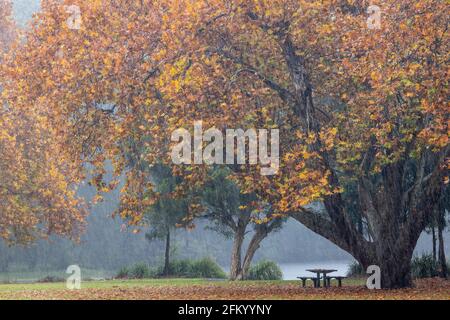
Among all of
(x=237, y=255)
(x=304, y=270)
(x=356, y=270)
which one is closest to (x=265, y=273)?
(x=237, y=255)

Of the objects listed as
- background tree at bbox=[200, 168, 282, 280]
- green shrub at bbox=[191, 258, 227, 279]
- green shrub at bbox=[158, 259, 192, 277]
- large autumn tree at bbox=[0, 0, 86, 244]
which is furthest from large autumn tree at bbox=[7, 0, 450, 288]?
green shrub at bbox=[158, 259, 192, 277]

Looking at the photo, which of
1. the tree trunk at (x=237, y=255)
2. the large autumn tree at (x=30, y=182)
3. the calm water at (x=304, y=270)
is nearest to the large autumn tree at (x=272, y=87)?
the large autumn tree at (x=30, y=182)

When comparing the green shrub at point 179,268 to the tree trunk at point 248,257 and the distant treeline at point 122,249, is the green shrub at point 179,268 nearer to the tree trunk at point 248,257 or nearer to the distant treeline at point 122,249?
the tree trunk at point 248,257

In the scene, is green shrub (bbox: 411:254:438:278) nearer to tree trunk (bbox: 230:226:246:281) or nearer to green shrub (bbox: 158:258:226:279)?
tree trunk (bbox: 230:226:246:281)

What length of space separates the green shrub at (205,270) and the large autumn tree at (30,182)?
7.47m

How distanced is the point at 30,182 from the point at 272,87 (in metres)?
20.8

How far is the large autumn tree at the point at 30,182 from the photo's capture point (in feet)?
131

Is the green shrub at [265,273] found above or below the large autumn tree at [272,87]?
below

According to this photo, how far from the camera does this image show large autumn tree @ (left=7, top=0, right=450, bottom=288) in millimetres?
22672

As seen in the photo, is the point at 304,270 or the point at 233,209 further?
the point at 304,270

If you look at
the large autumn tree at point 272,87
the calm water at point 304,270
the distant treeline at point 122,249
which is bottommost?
the calm water at point 304,270

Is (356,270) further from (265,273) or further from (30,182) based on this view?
(30,182)

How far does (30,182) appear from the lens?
42.2m
